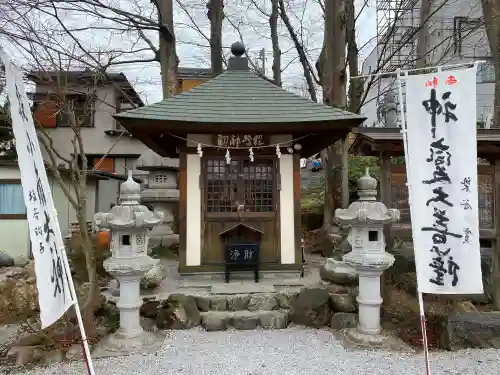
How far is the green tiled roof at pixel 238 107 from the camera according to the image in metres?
6.73

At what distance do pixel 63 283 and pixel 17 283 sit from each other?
13.8 ft

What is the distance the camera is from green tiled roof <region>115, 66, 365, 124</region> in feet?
22.1

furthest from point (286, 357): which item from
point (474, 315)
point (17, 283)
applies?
point (17, 283)

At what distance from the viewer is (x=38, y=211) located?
3.62 metres

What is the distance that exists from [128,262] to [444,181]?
4.36 metres

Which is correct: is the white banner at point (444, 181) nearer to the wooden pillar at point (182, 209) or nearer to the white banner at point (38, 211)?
the white banner at point (38, 211)

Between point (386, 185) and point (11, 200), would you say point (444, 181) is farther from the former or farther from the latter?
point (11, 200)

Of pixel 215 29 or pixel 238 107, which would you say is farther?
pixel 215 29

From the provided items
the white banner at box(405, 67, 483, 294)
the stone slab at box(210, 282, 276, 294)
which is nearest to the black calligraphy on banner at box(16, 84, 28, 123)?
the stone slab at box(210, 282, 276, 294)

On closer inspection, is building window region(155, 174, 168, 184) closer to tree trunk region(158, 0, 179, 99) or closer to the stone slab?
tree trunk region(158, 0, 179, 99)

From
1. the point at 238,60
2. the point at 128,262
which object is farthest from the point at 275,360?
the point at 238,60

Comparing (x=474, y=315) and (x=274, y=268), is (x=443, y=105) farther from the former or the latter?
(x=274, y=268)

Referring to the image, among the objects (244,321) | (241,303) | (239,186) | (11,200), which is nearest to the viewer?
(244,321)

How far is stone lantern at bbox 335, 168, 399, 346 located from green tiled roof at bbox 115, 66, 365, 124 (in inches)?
72.4
